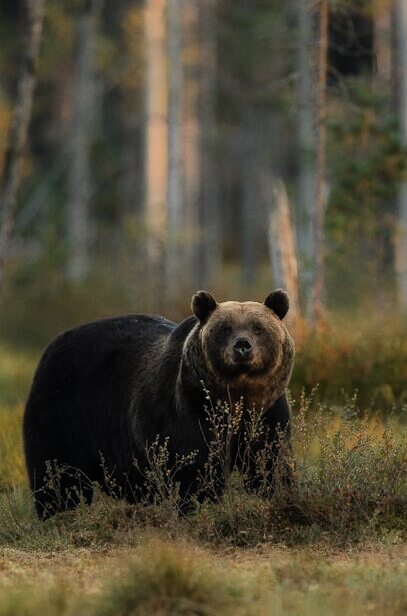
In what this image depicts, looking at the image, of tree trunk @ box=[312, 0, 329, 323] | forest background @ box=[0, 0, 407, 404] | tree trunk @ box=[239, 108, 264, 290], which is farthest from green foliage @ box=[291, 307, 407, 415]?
tree trunk @ box=[239, 108, 264, 290]

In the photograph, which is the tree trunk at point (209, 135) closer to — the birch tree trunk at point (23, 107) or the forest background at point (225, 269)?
the forest background at point (225, 269)

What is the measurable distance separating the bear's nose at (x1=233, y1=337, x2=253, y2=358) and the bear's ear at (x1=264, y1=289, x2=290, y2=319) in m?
0.51

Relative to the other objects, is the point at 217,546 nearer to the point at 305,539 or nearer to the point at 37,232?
the point at 305,539

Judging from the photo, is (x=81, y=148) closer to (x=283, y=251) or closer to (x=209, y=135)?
(x=209, y=135)

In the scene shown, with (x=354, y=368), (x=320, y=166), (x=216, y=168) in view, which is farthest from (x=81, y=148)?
(x=354, y=368)

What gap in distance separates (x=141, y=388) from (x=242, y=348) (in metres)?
1.09

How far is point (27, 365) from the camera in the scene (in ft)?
50.2

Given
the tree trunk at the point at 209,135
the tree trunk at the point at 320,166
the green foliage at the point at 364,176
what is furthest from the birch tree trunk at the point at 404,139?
the tree trunk at the point at 209,135

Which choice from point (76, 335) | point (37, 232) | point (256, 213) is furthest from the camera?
point (256, 213)

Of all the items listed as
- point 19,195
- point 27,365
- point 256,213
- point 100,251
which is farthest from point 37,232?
point 27,365

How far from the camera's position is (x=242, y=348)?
6895mm

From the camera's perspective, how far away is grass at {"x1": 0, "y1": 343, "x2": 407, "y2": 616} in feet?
17.1

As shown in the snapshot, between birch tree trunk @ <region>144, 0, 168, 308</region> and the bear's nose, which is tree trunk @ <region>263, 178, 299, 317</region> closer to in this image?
the bear's nose

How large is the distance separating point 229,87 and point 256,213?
962 centimetres
